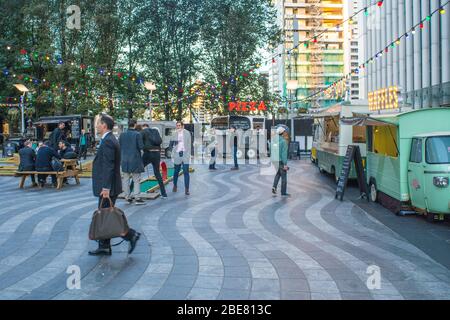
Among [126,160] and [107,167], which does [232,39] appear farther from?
[107,167]

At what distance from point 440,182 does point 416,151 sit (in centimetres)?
101

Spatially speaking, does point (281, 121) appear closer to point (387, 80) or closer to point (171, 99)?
point (171, 99)

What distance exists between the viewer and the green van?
8773 millimetres

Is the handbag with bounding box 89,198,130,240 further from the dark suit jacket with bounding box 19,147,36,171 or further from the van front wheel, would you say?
the dark suit jacket with bounding box 19,147,36,171

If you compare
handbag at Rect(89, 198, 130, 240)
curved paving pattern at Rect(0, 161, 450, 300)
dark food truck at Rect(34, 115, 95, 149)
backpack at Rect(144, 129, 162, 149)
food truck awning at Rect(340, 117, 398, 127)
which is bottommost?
curved paving pattern at Rect(0, 161, 450, 300)

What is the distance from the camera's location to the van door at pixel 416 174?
360 inches

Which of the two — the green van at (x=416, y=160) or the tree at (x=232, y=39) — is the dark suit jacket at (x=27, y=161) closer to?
the green van at (x=416, y=160)

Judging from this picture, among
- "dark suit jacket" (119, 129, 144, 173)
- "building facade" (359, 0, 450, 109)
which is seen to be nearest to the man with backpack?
"dark suit jacket" (119, 129, 144, 173)

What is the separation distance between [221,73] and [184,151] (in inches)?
949

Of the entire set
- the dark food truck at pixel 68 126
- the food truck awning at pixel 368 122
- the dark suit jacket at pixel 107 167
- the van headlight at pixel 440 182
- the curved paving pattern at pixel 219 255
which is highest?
the dark food truck at pixel 68 126

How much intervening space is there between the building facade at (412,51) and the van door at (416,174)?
643 inches

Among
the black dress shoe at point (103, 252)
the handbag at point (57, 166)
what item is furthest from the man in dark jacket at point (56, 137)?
the black dress shoe at point (103, 252)
